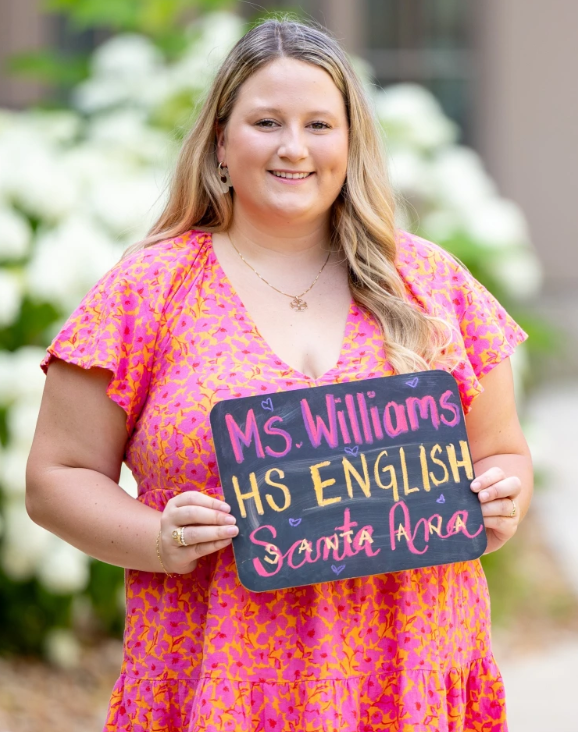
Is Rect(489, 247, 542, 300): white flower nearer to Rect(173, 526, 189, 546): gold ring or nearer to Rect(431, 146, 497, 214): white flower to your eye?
Rect(431, 146, 497, 214): white flower

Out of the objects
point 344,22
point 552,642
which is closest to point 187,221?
point 552,642

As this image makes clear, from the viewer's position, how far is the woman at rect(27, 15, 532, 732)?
5.93ft

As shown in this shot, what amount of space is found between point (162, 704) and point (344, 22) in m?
7.28

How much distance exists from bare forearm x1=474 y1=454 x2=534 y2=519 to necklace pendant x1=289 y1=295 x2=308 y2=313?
435mm

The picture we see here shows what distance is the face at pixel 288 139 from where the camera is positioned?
1.87 metres

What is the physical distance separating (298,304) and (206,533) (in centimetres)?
49

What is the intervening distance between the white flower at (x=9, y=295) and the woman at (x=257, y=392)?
60.0 inches

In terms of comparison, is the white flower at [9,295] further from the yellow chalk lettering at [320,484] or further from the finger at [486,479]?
the finger at [486,479]

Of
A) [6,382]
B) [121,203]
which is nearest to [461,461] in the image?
[6,382]

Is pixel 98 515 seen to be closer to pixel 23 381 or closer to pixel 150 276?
pixel 150 276

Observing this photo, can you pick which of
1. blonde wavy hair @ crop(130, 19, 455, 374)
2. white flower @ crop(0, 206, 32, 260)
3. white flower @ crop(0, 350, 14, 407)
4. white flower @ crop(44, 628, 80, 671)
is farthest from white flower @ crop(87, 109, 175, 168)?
blonde wavy hair @ crop(130, 19, 455, 374)

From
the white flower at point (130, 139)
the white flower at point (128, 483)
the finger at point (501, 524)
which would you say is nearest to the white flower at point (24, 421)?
the white flower at point (128, 483)

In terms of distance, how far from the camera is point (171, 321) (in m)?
1.87

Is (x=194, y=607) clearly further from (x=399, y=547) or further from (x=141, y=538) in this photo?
(x=399, y=547)
